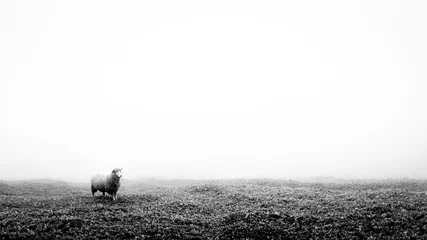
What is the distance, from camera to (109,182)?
2414cm

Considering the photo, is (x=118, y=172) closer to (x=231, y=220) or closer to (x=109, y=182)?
(x=109, y=182)

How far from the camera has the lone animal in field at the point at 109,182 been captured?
78.4ft

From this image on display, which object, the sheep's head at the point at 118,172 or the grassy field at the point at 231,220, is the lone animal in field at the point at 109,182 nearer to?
the sheep's head at the point at 118,172

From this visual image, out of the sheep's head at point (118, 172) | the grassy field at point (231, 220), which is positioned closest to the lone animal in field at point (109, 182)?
the sheep's head at point (118, 172)

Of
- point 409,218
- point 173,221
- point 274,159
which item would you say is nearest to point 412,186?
point 409,218

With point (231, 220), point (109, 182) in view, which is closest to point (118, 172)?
point (109, 182)

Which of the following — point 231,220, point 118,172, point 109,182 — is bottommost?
point 231,220

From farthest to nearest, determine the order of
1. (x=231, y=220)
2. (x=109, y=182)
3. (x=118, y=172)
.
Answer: (x=109, y=182), (x=118, y=172), (x=231, y=220)

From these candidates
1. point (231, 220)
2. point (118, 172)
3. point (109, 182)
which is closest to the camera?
point (231, 220)

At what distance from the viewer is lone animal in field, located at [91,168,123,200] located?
23891 mm

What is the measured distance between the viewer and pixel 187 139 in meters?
191

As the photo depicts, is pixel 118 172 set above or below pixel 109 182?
above

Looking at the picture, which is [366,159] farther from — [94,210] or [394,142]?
[94,210]

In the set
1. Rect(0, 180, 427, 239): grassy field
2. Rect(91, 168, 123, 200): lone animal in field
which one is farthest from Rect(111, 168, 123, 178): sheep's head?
Rect(0, 180, 427, 239): grassy field
